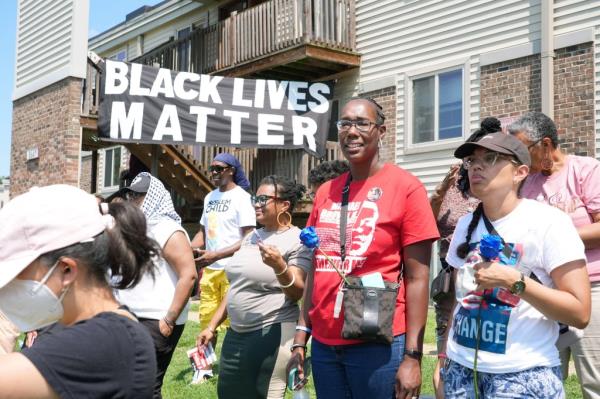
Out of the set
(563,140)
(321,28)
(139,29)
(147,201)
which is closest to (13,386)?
(147,201)

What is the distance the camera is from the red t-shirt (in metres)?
3.16

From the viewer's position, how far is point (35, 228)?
1797mm

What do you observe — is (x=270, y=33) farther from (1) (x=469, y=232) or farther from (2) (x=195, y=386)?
(1) (x=469, y=232)

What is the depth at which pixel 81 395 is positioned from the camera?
1753mm

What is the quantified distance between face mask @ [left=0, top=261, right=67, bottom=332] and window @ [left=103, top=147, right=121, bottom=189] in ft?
71.9

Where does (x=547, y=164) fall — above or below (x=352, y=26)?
below

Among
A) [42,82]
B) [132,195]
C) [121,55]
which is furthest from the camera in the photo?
[121,55]

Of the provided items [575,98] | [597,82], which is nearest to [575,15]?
[597,82]

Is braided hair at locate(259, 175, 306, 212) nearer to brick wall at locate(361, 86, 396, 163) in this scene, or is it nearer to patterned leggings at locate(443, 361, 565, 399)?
patterned leggings at locate(443, 361, 565, 399)

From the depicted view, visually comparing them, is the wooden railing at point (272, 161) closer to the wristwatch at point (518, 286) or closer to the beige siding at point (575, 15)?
the beige siding at point (575, 15)

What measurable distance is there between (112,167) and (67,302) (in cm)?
2261

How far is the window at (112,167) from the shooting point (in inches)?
918

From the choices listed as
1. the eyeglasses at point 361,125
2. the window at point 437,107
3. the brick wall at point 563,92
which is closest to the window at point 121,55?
the window at point 437,107

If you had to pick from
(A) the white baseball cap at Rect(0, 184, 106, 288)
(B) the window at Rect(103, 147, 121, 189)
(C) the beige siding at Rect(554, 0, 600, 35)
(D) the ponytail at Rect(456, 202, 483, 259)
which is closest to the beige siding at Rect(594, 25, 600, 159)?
(C) the beige siding at Rect(554, 0, 600, 35)
